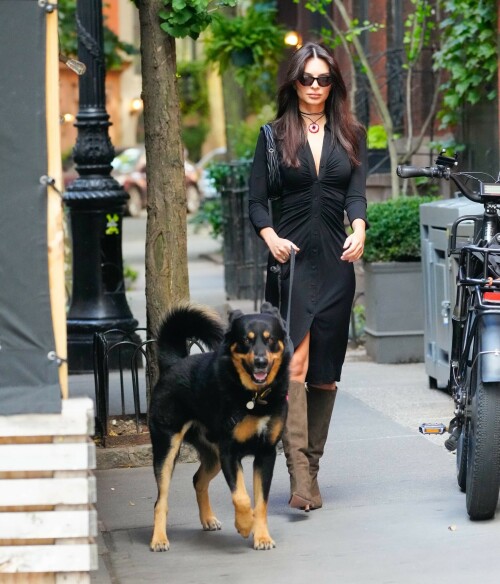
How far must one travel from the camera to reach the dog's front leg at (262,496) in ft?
19.1

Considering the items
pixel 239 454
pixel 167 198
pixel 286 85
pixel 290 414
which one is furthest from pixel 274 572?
pixel 167 198

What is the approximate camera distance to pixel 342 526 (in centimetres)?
620

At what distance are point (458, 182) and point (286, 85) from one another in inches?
37.3

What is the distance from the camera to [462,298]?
255 inches

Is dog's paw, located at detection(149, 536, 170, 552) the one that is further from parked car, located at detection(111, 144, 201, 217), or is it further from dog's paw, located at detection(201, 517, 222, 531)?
parked car, located at detection(111, 144, 201, 217)

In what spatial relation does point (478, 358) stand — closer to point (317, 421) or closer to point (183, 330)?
point (317, 421)

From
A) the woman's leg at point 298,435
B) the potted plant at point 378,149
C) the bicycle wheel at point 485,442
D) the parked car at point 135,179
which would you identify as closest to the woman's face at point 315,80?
the woman's leg at point 298,435

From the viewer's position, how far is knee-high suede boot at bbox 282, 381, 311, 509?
21.0ft

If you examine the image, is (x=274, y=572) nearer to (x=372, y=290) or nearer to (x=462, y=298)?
(x=462, y=298)

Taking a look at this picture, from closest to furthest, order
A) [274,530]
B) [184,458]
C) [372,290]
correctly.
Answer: [274,530]
[184,458]
[372,290]

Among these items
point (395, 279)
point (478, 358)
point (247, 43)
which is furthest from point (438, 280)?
point (247, 43)

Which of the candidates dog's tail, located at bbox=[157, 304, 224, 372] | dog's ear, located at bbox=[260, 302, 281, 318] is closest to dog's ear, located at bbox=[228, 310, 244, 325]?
dog's ear, located at bbox=[260, 302, 281, 318]

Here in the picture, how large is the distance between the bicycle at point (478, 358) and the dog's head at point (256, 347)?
89 centimetres

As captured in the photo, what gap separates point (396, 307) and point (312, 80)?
188 inches
